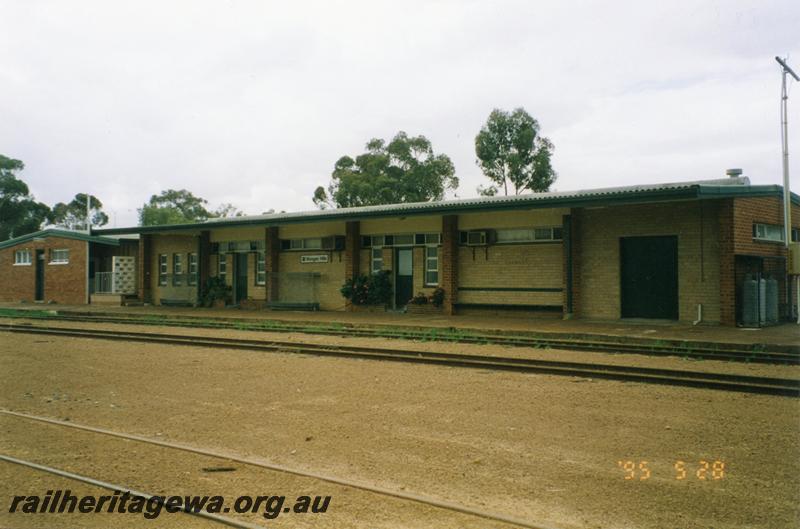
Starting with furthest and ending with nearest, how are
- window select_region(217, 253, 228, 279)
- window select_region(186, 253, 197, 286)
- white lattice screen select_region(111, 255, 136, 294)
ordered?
white lattice screen select_region(111, 255, 136, 294) < window select_region(186, 253, 197, 286) < window select_region(217, 253, 228, 279)

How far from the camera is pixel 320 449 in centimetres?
625

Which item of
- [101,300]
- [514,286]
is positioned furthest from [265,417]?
[101,300]

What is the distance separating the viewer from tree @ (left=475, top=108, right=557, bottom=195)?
4097 cm

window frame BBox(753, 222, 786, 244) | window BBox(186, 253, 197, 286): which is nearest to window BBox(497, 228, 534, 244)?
window frame BBox(753, 222, 786, 244)

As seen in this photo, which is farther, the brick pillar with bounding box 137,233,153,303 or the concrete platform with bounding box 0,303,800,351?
the brick pillar with bounding box 137,233,153,303

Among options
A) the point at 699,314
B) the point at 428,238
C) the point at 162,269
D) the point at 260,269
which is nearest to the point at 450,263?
the point at 428,238

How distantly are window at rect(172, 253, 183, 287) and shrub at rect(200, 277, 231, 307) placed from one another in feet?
7.45

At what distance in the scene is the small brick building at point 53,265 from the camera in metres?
31.0

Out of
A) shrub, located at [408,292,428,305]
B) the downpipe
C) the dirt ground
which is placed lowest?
the dirt ground

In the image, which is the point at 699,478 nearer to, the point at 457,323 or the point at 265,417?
the point at 265,417

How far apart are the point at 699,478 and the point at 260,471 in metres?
3.69

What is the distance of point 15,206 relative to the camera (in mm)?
60594

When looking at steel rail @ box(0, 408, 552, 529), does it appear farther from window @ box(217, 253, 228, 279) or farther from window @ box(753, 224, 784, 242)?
window @ box(217, 253, 228, 279)

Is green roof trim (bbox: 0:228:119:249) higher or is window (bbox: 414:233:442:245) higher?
green roof trim (bbox: 0:228:119:249)
